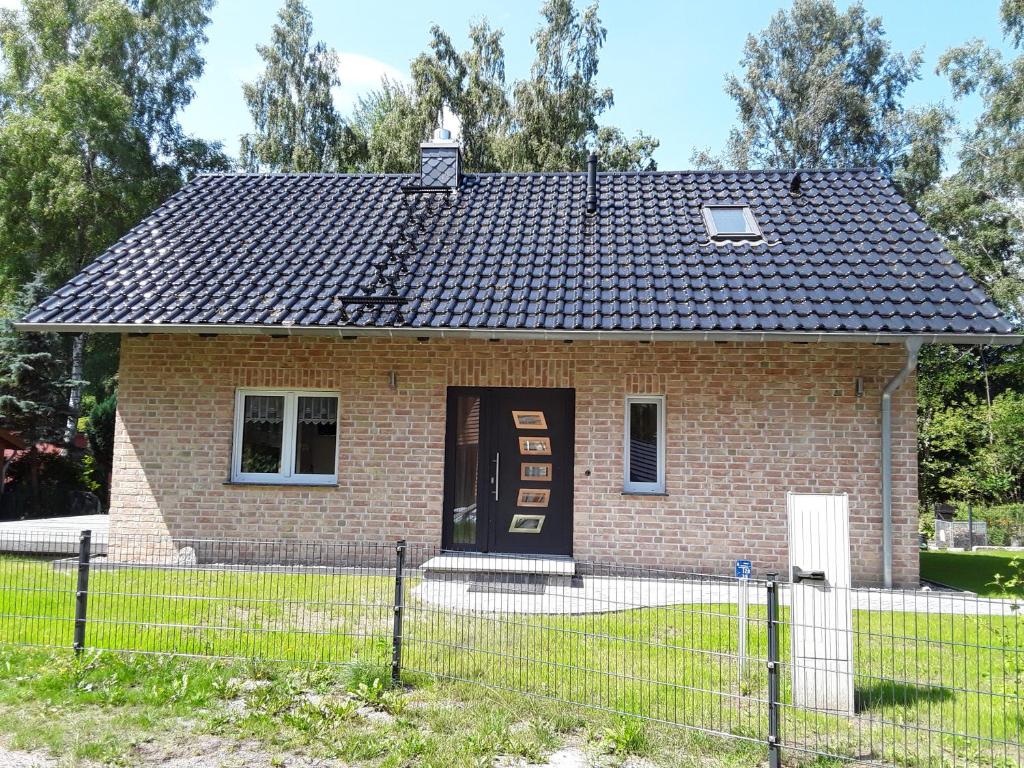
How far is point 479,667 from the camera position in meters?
5.02

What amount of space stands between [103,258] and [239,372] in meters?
3.10

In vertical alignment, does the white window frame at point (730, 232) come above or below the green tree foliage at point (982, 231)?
below

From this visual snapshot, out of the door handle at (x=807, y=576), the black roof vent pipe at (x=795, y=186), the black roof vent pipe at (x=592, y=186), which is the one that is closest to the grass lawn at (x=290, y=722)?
the door handle at (x=807, y=576)

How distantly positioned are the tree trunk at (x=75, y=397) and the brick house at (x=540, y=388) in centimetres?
1303

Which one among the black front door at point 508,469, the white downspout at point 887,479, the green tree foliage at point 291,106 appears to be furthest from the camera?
the green tree foliage at point 291,106

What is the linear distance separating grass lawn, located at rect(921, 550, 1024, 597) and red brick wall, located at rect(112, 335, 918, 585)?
1277mm

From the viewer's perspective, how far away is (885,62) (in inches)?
1114

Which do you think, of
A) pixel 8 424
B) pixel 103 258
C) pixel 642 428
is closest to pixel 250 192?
pixel 103 258

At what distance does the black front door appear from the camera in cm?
917

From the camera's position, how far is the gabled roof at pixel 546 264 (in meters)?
8.60

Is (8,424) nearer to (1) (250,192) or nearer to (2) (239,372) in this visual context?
(1) (250,192)

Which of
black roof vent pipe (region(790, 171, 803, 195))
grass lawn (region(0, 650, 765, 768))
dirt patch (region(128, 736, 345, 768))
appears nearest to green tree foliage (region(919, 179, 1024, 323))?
black roof vent pipe (region(790, 171, 803, 195))

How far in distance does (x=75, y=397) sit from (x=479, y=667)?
2181cm

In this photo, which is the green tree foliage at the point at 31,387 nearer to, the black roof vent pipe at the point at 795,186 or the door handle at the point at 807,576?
the black roof vent pipe at the point at 795,186
